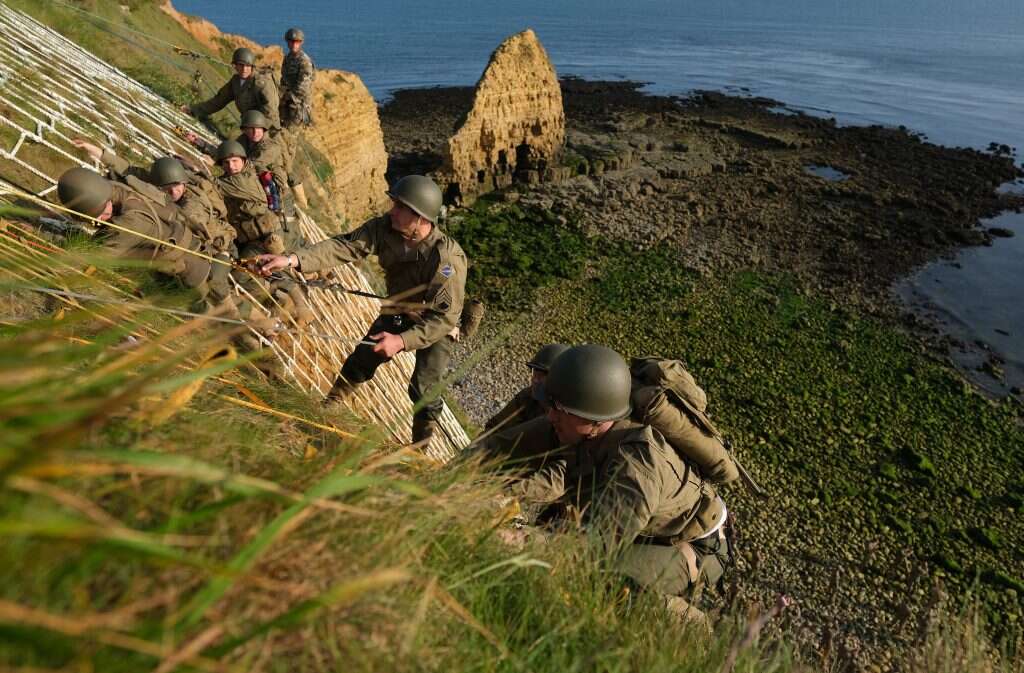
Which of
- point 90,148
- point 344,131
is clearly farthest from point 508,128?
point 90,148

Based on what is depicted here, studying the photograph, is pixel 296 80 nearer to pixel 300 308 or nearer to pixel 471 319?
pixel 300 308

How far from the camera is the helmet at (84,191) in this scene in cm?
504

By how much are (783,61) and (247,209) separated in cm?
11019

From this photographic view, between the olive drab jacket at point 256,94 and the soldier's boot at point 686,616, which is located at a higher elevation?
the olive drab jacket at point 256,94

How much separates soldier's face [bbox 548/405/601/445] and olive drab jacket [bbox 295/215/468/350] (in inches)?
73.1

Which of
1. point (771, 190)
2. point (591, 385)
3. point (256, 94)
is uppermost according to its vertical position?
point (256, 94)

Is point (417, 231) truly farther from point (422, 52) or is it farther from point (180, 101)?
point (422, 52)

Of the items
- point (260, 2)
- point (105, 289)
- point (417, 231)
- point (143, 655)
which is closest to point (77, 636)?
Result: point (143, 655)

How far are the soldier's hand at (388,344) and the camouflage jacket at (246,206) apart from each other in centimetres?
422

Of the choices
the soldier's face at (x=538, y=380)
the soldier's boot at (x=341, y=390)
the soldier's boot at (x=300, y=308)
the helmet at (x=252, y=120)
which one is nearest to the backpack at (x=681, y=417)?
the soldier's face at (x=538, y=380)

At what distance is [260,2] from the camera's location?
15562cm

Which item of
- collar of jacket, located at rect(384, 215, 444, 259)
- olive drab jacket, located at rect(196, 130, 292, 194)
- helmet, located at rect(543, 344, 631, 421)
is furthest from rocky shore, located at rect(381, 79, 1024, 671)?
olive drab jacket, located at rect(196, 130, 292, 194)

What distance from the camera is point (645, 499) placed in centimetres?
397

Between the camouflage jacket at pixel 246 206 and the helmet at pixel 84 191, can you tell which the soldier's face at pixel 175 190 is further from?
the helmet at pixel 84 191
